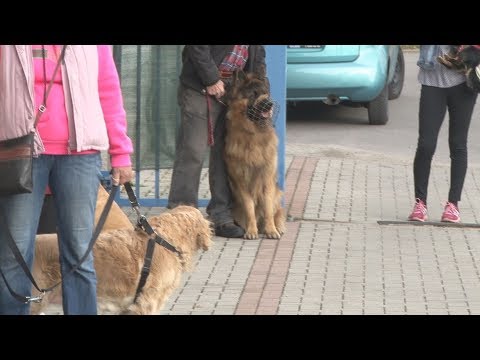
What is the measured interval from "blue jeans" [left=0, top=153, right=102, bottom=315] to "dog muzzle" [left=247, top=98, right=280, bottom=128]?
308 centimetres

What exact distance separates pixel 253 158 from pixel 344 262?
1.05 meters

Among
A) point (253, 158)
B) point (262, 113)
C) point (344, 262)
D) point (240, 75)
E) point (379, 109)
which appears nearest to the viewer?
point (344, 262)

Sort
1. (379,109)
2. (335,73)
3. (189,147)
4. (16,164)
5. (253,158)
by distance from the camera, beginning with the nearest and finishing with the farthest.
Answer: (16,164), (253,158), (189,147), (335,73), (379,109)

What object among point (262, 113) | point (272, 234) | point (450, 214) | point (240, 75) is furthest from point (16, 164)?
point (450, 214)

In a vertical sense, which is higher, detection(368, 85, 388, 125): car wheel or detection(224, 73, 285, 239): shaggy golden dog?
detection(224, 73, 285, 239): shaggy golden dog

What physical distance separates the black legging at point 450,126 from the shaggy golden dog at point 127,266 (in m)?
3.83

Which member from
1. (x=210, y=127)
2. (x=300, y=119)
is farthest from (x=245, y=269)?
(x=300, y=119)

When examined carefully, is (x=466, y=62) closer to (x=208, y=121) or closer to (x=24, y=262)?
(x=208, y=121)

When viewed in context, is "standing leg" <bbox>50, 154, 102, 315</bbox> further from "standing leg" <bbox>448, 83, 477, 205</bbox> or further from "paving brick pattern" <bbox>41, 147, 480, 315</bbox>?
"standing leg" <bbox>448, 83, 477, 205</bbox>

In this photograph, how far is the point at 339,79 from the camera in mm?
14055

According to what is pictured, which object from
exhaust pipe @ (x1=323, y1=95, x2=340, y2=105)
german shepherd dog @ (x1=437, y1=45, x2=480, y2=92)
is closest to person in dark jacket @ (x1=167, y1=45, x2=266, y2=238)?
german shepherd dog @ (x1=437, y1=45, x2=480, y2=92)

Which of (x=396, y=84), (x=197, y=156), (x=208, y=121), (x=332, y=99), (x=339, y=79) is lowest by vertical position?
(x=396, y=84)

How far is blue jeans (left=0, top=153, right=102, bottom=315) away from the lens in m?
5.25
